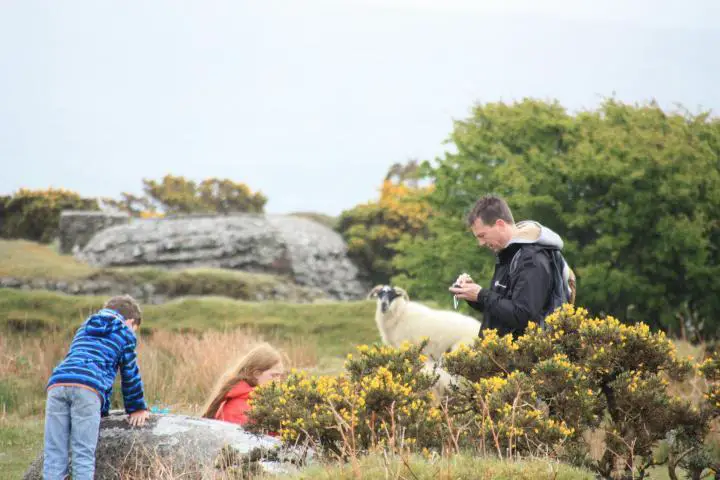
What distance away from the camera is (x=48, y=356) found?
13789 millimetres

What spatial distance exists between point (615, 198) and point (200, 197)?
36136 mm

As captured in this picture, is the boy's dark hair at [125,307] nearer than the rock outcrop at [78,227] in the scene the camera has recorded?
Yes

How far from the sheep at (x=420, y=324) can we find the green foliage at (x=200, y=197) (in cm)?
3706

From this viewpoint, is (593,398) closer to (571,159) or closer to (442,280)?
(571,159)

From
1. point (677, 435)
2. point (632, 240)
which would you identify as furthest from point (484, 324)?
point (632, 240)

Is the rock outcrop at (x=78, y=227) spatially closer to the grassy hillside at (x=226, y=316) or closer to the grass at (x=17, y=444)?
the grassy hillside at (x=226, y=316)

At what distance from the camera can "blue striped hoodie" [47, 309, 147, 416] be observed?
6.27 m

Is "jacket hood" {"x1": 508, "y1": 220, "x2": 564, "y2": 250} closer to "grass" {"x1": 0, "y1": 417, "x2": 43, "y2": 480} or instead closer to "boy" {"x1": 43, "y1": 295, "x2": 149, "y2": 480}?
"boy" {"x1": 43, "y1": 295, "x2": 149, "y2": 480}

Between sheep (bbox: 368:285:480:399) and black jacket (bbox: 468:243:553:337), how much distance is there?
5.88 meters

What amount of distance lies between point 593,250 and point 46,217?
99.1ft

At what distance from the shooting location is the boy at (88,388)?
20.3ft

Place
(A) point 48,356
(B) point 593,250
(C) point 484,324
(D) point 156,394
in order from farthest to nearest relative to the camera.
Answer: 1. (B) point 593,250
2. (A) point 48,356
3. (D) point 156,394
4. (C) point 484,324

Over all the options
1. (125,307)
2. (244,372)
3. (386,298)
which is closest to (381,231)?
(386,298)

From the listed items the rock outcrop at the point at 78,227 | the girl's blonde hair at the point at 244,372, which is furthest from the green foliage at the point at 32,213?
the girl's blonde hair at the point at 244,372
